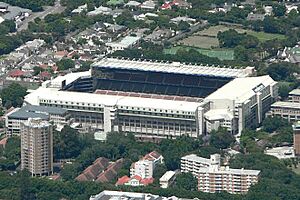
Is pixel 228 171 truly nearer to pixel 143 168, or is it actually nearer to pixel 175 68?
pixel 143 168

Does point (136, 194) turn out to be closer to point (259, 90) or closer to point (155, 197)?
point (155, 197)

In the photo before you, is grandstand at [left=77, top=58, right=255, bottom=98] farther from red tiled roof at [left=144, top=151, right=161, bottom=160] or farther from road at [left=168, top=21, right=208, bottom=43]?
road at [left=168, top=21, right=208, bottom=43]

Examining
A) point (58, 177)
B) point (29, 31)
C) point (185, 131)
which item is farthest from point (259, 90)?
point (29, 31)

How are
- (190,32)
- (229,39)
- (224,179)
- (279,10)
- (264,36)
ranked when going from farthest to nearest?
(279,10) → (190,32) → (264,36) → (229,39) → (224,179)

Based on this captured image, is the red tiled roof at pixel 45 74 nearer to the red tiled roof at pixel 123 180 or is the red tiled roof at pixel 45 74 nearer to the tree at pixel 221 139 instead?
the tree at pixel 221 139

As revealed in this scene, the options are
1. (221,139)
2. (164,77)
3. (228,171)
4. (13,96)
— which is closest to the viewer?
(228,171)

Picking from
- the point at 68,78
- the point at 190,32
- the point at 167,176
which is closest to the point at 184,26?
the point at 190,32

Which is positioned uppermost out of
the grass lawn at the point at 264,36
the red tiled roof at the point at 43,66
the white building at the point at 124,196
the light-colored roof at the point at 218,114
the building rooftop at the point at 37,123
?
the building rooftop at the point at 37,123

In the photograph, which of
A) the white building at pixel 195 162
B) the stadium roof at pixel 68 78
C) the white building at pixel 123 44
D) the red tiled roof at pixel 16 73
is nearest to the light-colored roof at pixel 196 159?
the white building at pixel 195 162
